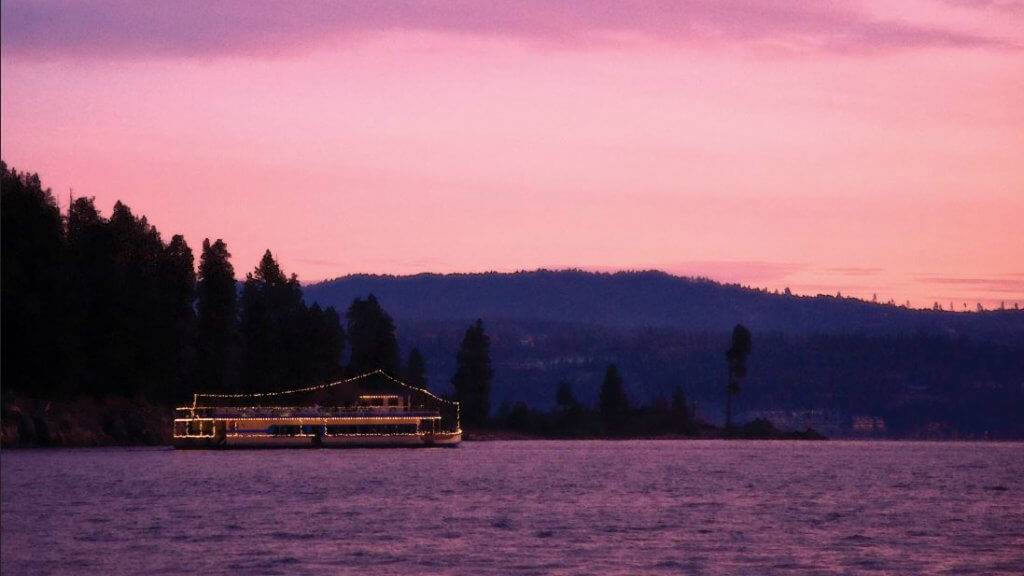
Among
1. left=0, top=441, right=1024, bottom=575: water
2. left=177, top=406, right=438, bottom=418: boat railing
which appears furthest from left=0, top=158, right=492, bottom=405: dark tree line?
left=0, top=441, right=1024, bottom=575: water

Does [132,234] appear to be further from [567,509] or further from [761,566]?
[761,566]

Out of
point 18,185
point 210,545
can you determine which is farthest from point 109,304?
point 210,545

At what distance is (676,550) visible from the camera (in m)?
66.0

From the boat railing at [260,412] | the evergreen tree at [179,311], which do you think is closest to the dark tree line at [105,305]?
the evergreen tree at [179,311]

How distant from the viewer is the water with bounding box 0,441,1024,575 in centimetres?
6112

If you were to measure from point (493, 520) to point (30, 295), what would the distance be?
96352mm

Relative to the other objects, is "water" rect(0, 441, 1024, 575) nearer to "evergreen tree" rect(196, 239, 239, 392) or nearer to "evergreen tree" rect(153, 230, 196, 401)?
"evergreen tree" rect(153, 230, 196, 401)

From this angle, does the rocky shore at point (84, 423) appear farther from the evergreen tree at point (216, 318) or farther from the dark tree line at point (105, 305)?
the evergreen tree at point (216, 318)

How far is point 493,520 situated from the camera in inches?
3145

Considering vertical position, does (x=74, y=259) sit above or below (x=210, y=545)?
above

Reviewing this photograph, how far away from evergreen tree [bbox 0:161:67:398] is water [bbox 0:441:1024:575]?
24156 mm

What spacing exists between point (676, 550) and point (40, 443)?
378ft

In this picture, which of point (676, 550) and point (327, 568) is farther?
point (676, 550)

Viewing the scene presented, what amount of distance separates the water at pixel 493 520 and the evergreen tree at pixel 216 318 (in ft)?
174
